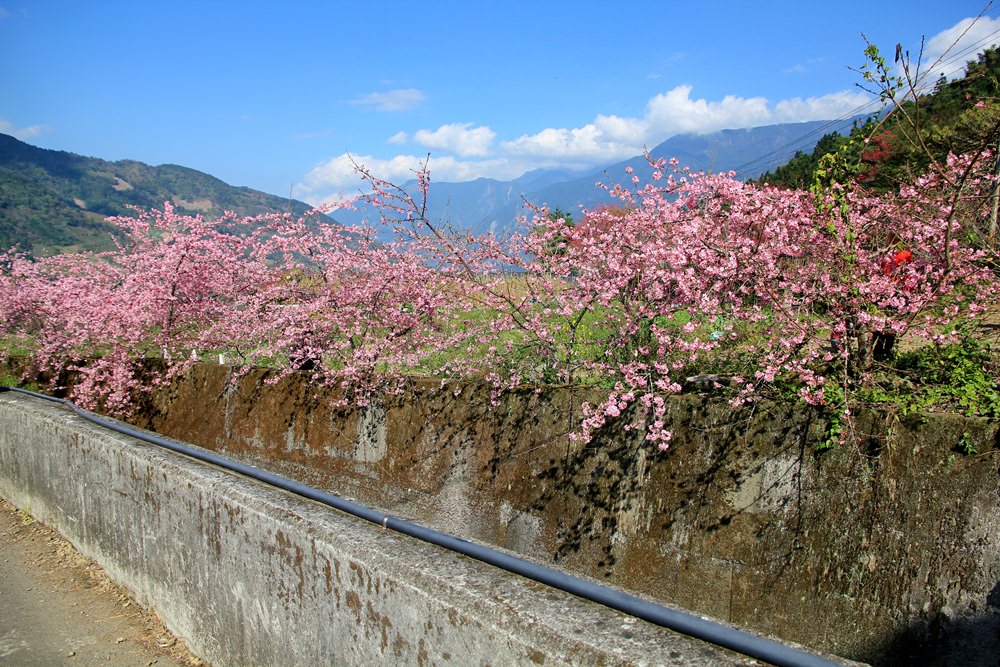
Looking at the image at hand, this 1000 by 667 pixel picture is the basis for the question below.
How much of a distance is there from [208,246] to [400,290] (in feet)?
12.2

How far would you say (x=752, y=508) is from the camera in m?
3.71

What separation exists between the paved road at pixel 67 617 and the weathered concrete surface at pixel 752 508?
228cm

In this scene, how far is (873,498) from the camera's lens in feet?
10.9

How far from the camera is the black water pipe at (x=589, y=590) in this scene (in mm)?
1605

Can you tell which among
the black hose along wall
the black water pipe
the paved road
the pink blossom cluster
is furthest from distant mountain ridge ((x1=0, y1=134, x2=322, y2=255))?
the black water pipe

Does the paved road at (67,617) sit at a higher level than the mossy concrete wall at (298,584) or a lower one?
lower

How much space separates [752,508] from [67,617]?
4149 mm

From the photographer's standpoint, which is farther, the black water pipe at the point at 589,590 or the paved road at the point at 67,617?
the paved road at the point at 67,617

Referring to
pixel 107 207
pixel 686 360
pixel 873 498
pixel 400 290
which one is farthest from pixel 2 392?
pixel 107 207

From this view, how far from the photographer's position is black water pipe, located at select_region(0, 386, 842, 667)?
1.60 m

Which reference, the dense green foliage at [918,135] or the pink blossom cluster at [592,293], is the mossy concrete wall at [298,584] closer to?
the pink blossom cluster at [592,293]

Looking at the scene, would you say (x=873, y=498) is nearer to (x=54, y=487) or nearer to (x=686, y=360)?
(x=686, y=360)

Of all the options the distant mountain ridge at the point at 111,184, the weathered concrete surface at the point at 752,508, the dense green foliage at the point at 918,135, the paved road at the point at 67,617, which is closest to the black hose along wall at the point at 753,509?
the weathered concrete surface at the point at 752,508

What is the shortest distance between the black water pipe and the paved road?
A: 116 centimetres
